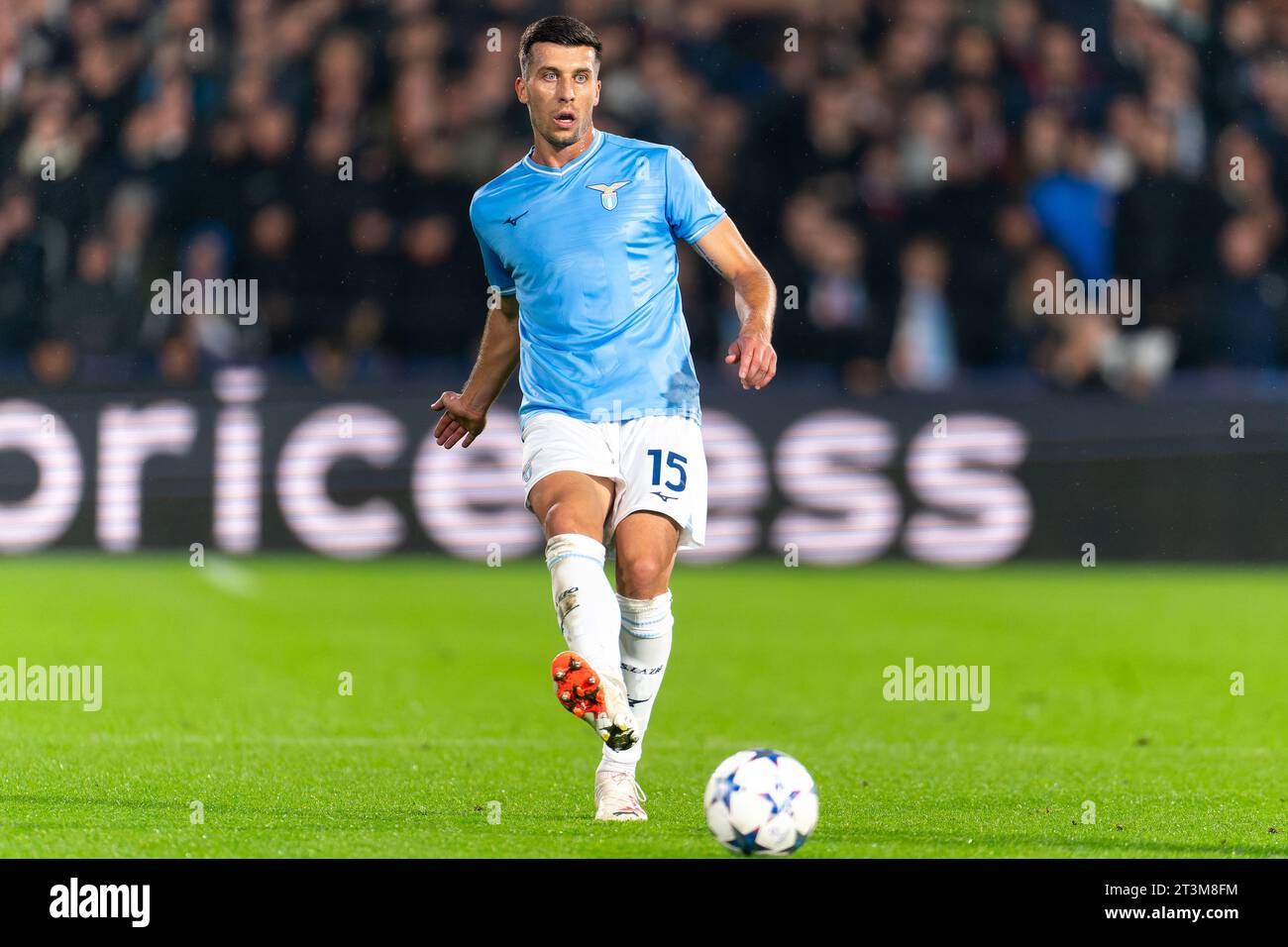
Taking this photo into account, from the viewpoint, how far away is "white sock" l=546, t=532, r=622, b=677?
5.30 m

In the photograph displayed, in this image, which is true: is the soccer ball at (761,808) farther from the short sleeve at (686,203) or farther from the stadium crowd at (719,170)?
the stadium crowd at (719,170)

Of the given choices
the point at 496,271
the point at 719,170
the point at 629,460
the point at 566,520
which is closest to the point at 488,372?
the point at 496,271

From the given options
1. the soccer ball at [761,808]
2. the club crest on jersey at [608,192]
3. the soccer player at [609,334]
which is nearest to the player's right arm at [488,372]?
the soccer player at [609,334]

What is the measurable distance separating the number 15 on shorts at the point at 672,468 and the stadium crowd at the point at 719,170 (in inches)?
288

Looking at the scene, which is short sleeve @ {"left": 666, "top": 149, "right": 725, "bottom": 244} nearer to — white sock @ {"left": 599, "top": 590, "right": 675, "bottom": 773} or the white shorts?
the white shorts

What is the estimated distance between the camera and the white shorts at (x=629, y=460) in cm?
570

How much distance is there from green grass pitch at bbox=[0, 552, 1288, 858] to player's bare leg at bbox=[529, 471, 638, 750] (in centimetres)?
34

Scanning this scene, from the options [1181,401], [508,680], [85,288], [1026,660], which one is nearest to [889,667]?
[1026,660]

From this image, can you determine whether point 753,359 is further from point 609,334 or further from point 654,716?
point 654,716

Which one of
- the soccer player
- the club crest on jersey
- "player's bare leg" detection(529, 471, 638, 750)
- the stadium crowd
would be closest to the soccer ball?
"player's bare leg" detection(529, 471, 638, 750)

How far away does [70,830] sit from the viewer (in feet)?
17.2

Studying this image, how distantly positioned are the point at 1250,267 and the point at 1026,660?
5.07 meters

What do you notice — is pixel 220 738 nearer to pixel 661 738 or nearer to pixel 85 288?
pixel 661 738

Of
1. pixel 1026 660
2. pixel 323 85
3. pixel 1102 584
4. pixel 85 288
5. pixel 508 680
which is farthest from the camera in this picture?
pixel 323 85
